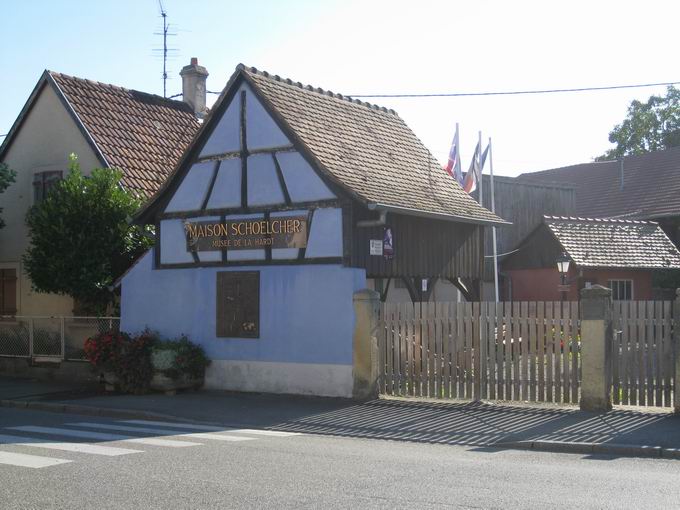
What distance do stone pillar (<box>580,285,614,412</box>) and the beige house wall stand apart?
1401 centimetres

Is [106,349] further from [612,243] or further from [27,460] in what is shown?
[612,243]

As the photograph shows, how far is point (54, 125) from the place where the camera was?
76.3 ft

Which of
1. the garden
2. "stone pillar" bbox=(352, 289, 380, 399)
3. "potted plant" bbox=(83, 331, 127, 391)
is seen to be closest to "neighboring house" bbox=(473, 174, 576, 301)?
the garden

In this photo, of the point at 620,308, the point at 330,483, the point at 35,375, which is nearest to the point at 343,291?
the point at 620,308

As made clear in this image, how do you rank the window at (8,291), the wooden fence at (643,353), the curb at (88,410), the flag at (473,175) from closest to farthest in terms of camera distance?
the wooden fence at (643,353)
the curb at (88,410)
the window at (8,291)
the flag at (473,175)

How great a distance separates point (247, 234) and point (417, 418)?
18.3 feet

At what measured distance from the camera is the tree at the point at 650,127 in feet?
181

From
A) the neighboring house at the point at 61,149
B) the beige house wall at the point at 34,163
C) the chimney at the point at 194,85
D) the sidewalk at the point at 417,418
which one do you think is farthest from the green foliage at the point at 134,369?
the chimney at the point at 194,85

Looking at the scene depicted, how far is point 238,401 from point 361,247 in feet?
11.6

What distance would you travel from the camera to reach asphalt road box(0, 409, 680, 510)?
763cm

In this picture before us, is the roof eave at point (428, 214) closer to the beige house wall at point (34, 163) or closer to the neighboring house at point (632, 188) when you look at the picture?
the beige house wall at point (34, 163)

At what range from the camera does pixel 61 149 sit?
75.7 ft

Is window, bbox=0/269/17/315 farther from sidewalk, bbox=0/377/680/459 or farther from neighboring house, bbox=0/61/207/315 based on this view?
sidewalk, bbox=0/377/680/459

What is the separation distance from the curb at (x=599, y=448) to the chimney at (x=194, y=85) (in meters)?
18.9
